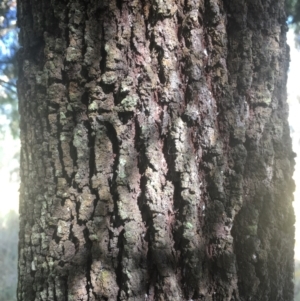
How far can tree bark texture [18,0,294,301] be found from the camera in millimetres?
1017

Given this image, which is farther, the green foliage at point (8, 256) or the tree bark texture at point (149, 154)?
the green foliage at point (8, 256)

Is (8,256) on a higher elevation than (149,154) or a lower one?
higher

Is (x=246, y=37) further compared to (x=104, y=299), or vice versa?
(x=246, y=37)

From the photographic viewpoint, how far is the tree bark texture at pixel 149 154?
3.34 feet

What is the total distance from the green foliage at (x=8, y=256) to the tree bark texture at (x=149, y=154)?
7.11m

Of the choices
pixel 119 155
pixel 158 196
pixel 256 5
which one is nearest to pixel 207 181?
pixel 158 196

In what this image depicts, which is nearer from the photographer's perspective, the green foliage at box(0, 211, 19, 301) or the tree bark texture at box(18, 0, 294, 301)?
the tree bark texture at box(18, 0, 294, 301)

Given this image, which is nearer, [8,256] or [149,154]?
[149,154]

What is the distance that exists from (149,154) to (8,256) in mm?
9068

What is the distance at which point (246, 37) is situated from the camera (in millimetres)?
1112

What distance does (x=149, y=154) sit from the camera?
103cm

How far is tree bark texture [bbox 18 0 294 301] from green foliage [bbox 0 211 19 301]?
7110 mm

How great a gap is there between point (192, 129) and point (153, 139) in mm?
111

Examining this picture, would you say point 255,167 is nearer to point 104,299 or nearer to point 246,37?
point 246,37
